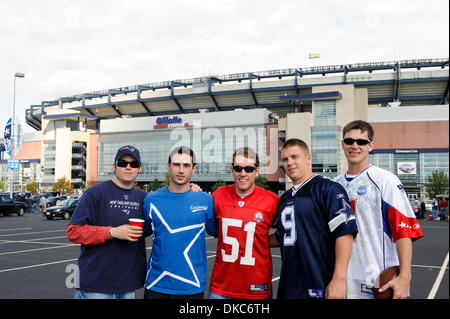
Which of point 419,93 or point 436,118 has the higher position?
point 419,93

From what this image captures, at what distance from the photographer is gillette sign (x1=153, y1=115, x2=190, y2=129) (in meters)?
91.4

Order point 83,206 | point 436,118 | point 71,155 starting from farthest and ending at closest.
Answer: point 71,155 → point 436,118 → point 83,206

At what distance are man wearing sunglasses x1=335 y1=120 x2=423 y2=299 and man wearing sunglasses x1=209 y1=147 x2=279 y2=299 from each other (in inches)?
28.8

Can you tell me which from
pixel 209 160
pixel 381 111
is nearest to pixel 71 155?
pixel 209 160

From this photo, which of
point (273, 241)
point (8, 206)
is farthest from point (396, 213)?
point (8, 206)

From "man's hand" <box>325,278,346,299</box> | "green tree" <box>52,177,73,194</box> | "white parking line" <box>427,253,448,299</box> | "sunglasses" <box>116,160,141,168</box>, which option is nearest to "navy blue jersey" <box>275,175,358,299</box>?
"man's hand" <box>325,278,346,299</box>

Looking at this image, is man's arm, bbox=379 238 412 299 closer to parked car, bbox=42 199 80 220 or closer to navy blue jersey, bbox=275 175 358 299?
navy blue jersey, bbox=275 175 358 299

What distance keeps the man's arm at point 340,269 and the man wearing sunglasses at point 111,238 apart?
166cm

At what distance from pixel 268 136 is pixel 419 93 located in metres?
33.0

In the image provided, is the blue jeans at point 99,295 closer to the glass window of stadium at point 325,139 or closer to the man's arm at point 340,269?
the man's arm at point 340,269

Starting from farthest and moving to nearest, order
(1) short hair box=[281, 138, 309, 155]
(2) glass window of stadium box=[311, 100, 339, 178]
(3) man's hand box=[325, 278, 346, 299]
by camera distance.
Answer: (2) glass window of stadium box=[311, 100, 339, 178]
(1) short hair box=[281, 138, 309, 155]
(3) man's hand box=[325, 278, 346, 299]

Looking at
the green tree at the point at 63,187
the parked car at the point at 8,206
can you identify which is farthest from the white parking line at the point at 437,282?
the green tree at the point at 63,187
